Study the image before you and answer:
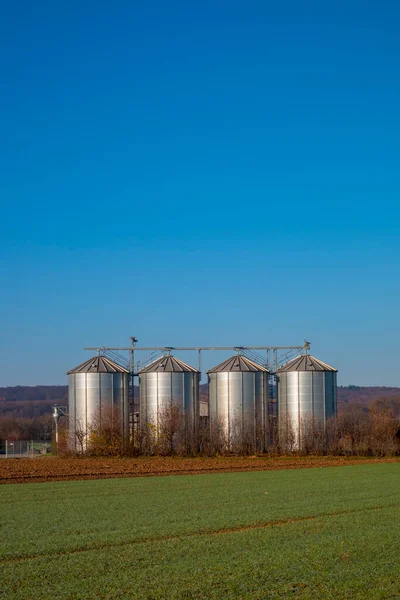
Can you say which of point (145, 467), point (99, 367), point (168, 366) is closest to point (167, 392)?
point (168, 366)

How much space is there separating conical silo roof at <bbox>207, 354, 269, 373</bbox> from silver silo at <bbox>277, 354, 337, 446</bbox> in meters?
2.73

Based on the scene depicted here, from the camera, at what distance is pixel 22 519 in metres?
24.4

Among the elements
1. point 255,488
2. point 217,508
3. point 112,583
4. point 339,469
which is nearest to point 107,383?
point 339,469

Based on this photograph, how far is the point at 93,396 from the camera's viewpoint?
65.1 m

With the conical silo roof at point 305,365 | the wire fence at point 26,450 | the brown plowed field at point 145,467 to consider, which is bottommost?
the wire fence at point 26,450

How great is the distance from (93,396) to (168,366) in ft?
22.8

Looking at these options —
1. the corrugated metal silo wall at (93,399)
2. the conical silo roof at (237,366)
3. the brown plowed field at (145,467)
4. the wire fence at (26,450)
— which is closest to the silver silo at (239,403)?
the conical silo roof at (237,366)

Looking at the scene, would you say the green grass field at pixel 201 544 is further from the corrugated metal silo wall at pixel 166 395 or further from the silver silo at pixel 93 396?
the corrugated metal silo wall at pixel 166 395

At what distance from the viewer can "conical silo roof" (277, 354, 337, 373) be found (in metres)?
66.5

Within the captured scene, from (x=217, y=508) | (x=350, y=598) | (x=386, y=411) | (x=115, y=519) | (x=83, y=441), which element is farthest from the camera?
(x=386, y=411)

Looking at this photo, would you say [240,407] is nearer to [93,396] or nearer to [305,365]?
[305,365]

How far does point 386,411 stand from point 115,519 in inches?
1963

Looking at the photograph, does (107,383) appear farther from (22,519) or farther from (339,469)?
(22,519)

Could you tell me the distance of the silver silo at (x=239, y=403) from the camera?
6444 cm
